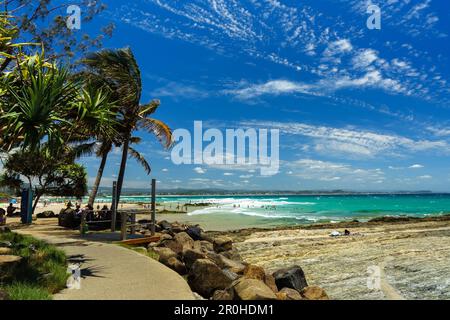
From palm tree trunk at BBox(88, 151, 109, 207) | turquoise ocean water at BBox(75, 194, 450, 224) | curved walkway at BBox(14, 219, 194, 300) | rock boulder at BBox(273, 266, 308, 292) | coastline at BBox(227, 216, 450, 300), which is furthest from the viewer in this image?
turquoise ocean water at BBox(75, 194, 450, 224)

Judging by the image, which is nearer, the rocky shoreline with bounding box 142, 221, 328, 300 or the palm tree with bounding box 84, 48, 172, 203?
the rocky shoreline with bounding box 142, 221, 328, 300

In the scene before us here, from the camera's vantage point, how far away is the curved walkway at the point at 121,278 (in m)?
6.77

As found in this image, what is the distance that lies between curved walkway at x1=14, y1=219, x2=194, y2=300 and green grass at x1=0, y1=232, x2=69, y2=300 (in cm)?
30

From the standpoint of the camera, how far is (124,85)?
19.1m

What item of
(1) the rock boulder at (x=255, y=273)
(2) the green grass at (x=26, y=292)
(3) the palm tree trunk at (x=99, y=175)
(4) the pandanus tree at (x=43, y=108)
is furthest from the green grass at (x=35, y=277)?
(3) the palm tree trunk at (x=99, y=175)

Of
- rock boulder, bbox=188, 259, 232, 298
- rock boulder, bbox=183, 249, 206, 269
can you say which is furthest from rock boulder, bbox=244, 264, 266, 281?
rock boulder, bbox=183, 249, 206, 269

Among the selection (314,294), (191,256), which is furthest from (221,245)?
(314,294)

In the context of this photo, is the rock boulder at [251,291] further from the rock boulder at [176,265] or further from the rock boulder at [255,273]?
the rock boulder at [176,265]

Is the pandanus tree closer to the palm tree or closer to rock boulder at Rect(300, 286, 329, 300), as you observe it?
rock boulder at Rect(300, 286, 329, 300)

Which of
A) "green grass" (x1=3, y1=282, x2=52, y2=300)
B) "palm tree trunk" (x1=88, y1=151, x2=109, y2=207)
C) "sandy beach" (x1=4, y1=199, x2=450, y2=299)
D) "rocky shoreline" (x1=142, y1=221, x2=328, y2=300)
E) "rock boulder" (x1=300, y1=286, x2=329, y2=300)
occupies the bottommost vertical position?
"sandy beach" (x1=4, y1=199, x2=450, y2=299)

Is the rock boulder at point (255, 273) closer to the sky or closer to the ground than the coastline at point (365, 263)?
closer to the sky

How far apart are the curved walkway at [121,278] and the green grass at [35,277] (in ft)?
1.00

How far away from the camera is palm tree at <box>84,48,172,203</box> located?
19281 millimetres
